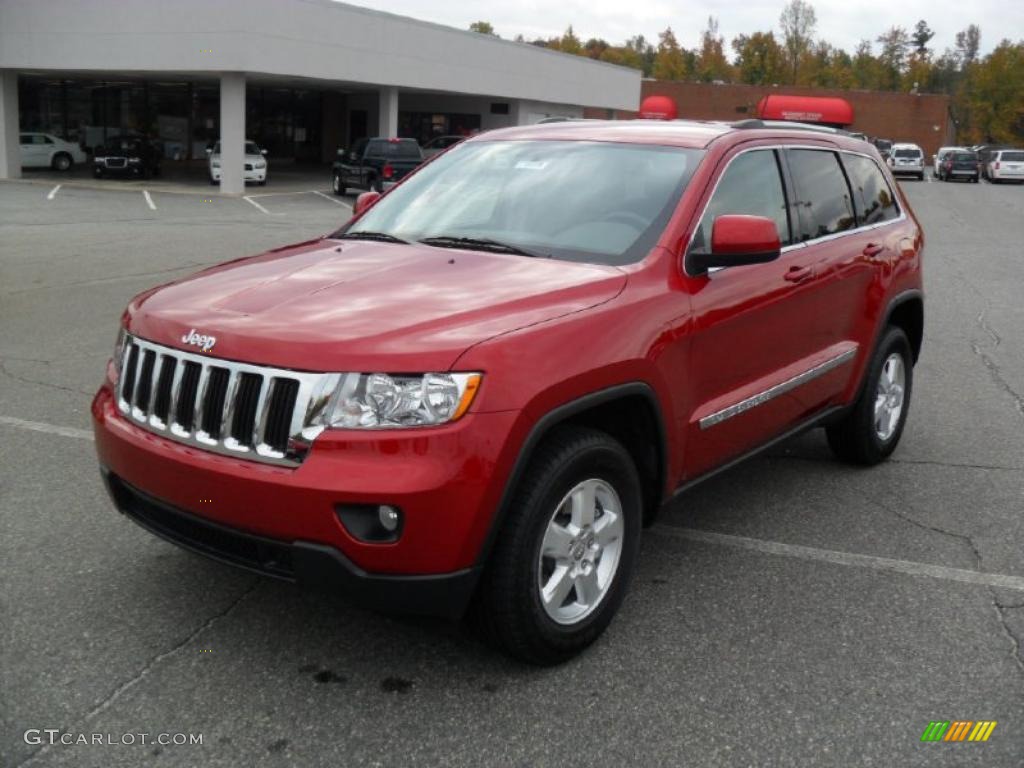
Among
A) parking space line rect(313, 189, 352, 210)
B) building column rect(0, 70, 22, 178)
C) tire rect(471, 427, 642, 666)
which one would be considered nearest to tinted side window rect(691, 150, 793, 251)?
tire rect(471, 427, 642, 666)

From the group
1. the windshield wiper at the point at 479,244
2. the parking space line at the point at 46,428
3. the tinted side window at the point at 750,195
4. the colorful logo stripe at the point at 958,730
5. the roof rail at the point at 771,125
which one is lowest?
the parking space line at the point at 46,428

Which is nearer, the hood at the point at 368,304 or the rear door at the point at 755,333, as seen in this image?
the hood at the point at 368,304

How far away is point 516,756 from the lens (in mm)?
3039

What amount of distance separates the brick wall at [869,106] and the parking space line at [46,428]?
83689 millimetres

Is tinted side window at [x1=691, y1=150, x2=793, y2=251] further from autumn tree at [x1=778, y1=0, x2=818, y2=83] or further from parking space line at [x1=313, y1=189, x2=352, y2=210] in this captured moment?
autumn tree at [x1=778, y1=0, x2=818, y2=83]

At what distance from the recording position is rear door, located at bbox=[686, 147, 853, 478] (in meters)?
4.13

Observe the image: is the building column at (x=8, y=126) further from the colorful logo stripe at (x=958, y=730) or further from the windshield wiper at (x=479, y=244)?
→ the colorful logo stripe at (x=958, y=730)

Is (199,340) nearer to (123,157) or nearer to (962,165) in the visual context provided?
(123,157)

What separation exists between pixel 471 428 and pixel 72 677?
5.18 ft

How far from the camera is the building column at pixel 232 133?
30.8m

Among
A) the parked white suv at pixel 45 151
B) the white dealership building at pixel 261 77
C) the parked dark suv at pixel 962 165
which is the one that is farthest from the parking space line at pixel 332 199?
the parked dark suv at pixel 962 165

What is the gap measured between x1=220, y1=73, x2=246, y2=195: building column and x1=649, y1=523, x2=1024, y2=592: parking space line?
28.3 metres

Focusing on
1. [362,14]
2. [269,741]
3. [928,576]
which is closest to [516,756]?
[269,741]

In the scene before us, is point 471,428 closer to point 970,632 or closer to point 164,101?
point 970,632
